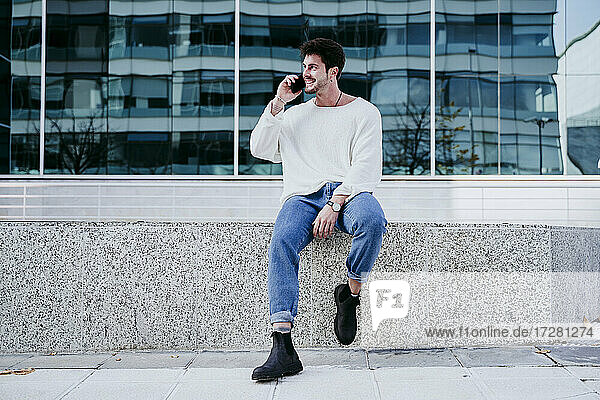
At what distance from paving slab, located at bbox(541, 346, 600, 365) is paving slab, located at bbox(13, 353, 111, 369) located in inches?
69.8

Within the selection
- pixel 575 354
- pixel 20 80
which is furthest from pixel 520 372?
pixel 20 80

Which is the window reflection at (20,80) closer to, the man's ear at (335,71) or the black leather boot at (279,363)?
the man's ear at (335,71)

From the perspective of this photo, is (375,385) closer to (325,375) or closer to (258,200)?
(325,375)

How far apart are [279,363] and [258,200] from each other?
480 centimetres

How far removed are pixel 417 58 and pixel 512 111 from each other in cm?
116

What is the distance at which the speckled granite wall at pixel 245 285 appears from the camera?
112 inches

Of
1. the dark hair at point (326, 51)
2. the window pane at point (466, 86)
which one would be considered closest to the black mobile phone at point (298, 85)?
the dark hair at point (326, 51)

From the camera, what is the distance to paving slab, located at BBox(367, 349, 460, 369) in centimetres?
259

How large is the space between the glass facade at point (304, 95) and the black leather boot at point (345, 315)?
4585mm

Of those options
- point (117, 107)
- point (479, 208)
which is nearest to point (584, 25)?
point (479, 208)

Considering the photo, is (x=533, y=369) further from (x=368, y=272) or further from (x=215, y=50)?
(x=215, y=50)

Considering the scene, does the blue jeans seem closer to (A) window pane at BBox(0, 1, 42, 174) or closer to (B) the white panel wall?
(B) the white panel wall

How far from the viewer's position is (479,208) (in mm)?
6980

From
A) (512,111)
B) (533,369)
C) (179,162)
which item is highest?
(512,111)
